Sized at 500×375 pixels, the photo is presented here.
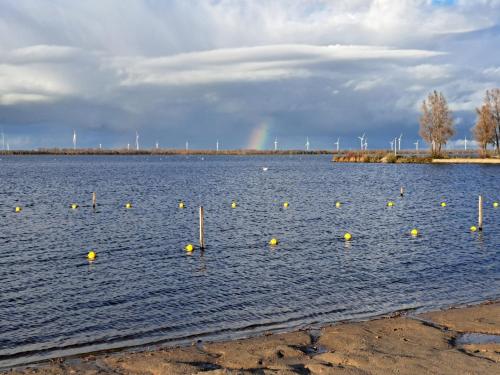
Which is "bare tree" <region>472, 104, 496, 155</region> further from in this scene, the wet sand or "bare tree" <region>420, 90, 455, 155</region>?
the wet sand

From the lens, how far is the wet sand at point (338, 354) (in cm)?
1641

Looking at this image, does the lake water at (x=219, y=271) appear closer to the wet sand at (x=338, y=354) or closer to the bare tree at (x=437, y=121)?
the wet sand at (x=338, y=354)

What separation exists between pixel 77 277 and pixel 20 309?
6.35m

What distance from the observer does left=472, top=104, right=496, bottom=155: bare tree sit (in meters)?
173

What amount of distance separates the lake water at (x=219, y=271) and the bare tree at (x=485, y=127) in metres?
118

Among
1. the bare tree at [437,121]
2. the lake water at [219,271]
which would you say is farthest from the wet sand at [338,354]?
the bare tree at [437,121]

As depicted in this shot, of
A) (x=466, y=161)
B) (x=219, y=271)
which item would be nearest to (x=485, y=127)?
(x=466, y=161)

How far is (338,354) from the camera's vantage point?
17.8 metres

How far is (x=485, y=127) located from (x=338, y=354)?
173m

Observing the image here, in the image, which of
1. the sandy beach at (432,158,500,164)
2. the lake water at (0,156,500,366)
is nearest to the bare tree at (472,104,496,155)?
the sandy beach at (432,158,500,164)

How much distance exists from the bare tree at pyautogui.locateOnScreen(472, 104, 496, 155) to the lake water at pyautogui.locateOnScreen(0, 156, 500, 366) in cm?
11809

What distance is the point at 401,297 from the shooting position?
27234mm

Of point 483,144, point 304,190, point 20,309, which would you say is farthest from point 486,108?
point 20,309

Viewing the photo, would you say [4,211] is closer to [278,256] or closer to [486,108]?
[278,256]
